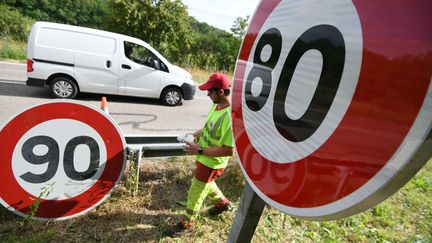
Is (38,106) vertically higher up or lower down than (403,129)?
lower down

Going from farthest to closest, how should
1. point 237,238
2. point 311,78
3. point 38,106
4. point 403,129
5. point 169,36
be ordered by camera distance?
point 169,36 < point 38,106 < point 237,238 < point 311,78 < point 403,129

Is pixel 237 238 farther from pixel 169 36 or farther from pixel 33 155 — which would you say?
pixel 169 36

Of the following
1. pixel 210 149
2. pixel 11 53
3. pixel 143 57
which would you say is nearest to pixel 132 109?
pixel 143 57

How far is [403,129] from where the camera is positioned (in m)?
0.54

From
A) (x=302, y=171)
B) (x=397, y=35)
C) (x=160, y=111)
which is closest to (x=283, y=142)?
(x=302, y=171)

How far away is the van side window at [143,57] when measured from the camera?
8.17m

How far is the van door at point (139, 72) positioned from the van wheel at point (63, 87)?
4.14ft

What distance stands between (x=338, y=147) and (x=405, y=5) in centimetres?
Result: 31

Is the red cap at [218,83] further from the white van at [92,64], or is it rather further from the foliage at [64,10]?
the foliage at [64,10]

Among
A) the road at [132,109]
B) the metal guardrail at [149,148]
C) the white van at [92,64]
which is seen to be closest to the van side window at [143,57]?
the white van at [92,64]

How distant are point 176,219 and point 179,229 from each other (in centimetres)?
22

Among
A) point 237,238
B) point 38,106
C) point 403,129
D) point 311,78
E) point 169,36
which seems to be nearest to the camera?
point 403,129

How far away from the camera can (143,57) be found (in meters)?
8.73

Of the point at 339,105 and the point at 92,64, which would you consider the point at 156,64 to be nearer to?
the point at 92,64
